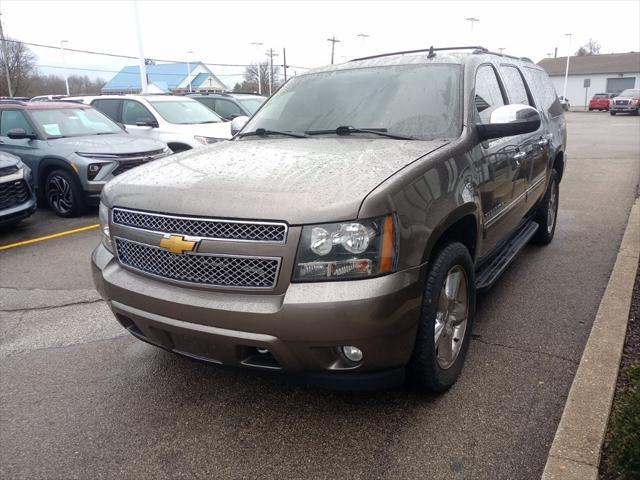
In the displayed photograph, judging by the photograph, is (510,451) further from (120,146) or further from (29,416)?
(120,146)

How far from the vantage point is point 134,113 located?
35.8ft

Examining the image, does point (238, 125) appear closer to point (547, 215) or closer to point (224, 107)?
point (547, 215)

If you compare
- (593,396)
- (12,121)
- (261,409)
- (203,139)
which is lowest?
(261,409)

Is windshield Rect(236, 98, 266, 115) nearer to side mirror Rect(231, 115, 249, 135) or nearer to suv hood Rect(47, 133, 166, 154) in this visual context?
suv hood Rect(47, 133, 166, 154)

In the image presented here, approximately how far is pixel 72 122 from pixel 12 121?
0.95 meters

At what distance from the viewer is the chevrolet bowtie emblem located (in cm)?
247

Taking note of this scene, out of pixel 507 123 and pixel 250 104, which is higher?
pixel 507 123

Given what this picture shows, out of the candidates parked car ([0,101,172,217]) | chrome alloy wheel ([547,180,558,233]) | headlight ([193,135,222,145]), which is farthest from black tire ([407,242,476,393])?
headlight ([193,135,222,145])

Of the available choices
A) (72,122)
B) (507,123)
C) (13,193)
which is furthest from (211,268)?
(72,122)

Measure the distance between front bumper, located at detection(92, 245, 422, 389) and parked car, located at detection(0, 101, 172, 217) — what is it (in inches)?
225

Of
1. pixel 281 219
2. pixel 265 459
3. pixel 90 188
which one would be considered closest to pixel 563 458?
pixel 265 459

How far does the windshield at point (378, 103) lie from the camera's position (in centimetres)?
340

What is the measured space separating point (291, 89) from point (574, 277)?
9.85 feet

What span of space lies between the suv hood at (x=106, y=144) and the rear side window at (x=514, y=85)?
557 centimetres
